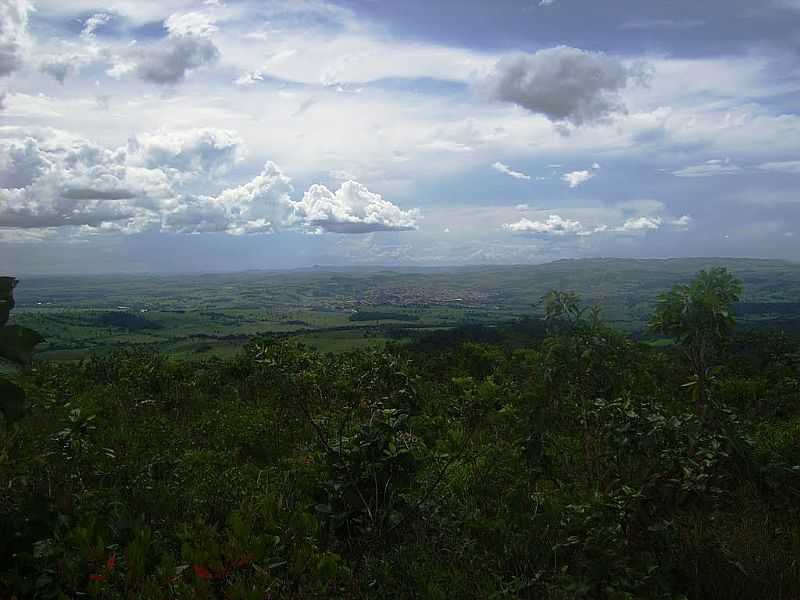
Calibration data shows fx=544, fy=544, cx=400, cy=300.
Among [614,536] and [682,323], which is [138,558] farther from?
[682,323]

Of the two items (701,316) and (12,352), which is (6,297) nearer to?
(12,352)

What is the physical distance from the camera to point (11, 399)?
3400mm

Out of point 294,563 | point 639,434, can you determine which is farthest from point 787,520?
point 294,563

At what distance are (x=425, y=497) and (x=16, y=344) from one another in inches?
152

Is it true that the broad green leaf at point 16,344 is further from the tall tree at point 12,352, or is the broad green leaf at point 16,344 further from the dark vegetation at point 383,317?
the dark vegetation at point 383,317

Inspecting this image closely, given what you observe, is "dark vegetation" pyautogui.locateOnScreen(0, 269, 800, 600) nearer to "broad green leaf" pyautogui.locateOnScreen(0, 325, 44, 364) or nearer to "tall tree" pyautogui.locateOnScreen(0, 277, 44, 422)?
"tall tree" pyautogui.locateOnScreen(0, 277, 44, 422)

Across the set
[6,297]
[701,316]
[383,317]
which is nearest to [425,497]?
[701,316]

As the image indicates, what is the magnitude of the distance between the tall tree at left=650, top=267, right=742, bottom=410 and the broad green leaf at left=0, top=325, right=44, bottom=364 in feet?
19.7

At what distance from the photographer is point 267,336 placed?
737 centimetres

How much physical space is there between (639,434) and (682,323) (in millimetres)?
1441

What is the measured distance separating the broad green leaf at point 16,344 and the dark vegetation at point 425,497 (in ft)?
1.11

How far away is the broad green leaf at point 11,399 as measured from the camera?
3.36 metres

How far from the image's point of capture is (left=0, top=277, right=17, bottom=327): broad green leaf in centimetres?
341

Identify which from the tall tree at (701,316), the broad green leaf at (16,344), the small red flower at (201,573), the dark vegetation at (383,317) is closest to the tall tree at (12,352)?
the broad green leaf at (16,344)
